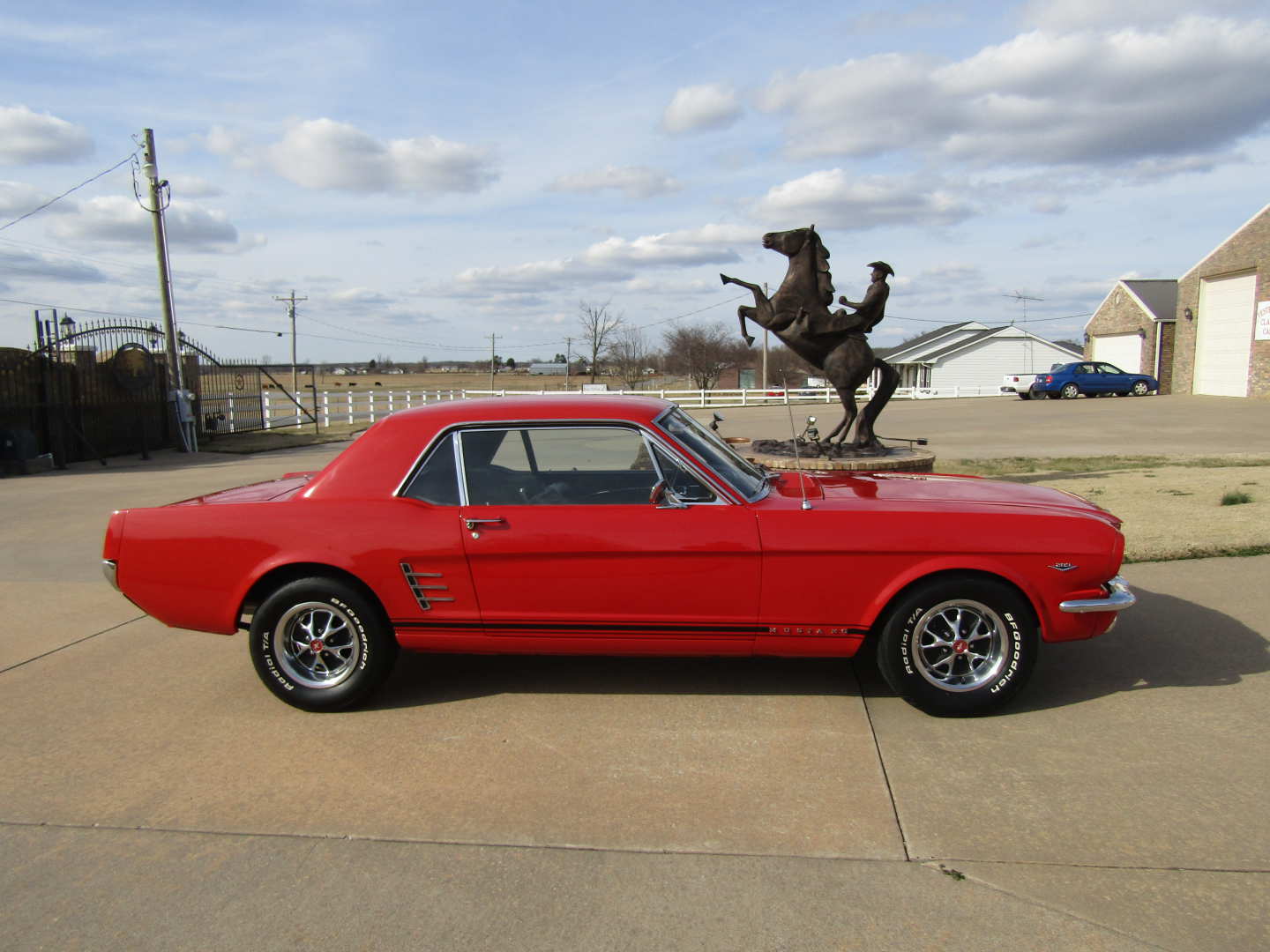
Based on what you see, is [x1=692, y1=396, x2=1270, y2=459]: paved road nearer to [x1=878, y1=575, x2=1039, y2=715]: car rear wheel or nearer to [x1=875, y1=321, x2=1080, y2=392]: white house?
[x1=878, y1=575, x2=1039, y2=715]: car rear wheel

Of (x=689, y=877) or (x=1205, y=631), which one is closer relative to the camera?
(x=689, y=877)

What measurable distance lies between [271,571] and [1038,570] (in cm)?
345

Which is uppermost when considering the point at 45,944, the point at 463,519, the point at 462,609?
the point at 463,519

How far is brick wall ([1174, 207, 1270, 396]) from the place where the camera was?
2955 cm

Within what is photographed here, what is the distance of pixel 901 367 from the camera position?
63469 millimetres

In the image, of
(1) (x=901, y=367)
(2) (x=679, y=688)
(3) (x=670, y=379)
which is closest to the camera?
(2) (x=679, y=688)

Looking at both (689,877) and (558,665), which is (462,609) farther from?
(689,877)

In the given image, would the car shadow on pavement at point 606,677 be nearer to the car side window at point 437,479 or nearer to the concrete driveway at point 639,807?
the concrete driveway at point 639,807

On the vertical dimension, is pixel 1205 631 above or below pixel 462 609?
below

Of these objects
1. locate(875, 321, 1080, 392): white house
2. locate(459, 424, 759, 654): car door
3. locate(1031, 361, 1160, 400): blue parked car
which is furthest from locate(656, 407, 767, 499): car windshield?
locate(875, 321, 1080, 392): white house

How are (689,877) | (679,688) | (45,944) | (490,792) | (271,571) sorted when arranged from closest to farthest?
(45,944), (689,877), (490,792), (271,571), (679,688)

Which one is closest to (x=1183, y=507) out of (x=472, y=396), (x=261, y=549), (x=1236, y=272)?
(x=261, y=549)

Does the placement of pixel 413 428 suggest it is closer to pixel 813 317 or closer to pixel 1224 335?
pixel 813 317

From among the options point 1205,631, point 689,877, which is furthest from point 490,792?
point 1205,631
